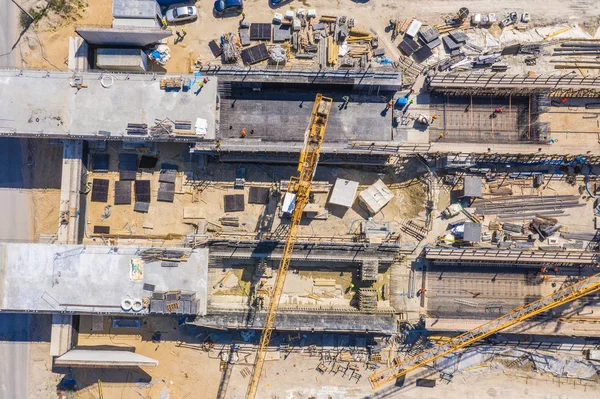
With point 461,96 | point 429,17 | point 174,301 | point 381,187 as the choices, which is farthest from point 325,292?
point 429,17

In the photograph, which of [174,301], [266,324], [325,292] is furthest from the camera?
[325,292]

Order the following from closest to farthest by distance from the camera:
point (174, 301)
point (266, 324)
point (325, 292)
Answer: point (174, 301) → point (266, 324) → point (325, 292)

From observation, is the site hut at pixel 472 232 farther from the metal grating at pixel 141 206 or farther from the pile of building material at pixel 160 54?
the pile of building material at pixel 160 54

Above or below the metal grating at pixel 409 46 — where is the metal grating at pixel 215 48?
below

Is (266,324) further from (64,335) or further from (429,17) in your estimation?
(429,17)

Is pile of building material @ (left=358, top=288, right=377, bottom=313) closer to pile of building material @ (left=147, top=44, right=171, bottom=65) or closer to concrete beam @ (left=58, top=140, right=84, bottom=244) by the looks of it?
concrete beam @ (left=58, top=140, right=84, bottom=244)

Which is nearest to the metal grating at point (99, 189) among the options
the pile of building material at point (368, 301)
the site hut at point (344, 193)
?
the site hut at point (344, 193)
